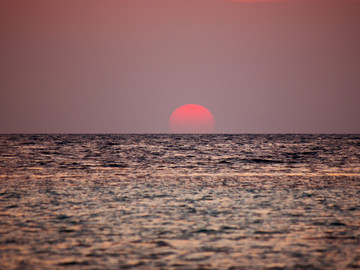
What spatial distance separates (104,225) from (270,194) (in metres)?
10.9

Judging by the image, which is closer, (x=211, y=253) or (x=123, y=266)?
(x=123, y=266)

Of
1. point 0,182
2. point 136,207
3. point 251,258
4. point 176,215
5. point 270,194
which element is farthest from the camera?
point 0,182

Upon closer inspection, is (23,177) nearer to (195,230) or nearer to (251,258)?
(195,230)

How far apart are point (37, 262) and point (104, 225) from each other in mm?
4629

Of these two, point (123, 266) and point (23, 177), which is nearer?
point (123, 266)

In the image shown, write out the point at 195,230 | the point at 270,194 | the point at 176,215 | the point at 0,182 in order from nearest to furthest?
1. the point at 195,230
2. the point at 176,215
3. the point at 270,194
4. the point at 0,182

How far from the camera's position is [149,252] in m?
12.9

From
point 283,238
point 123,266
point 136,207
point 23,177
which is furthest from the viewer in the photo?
point 23,177

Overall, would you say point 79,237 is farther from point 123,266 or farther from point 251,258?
point 251,258

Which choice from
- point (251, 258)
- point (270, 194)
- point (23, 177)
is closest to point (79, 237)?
point (251, 258)

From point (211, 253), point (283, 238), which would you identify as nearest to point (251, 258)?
point (211, 253)

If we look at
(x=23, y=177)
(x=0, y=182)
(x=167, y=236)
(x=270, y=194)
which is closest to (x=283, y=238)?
(x=167, y=236)

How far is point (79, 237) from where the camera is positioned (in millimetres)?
14469

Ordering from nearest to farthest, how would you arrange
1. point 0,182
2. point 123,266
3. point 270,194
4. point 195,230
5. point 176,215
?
point 123,266
point 195,230
point 176,215
point 270,194
point 0,182
